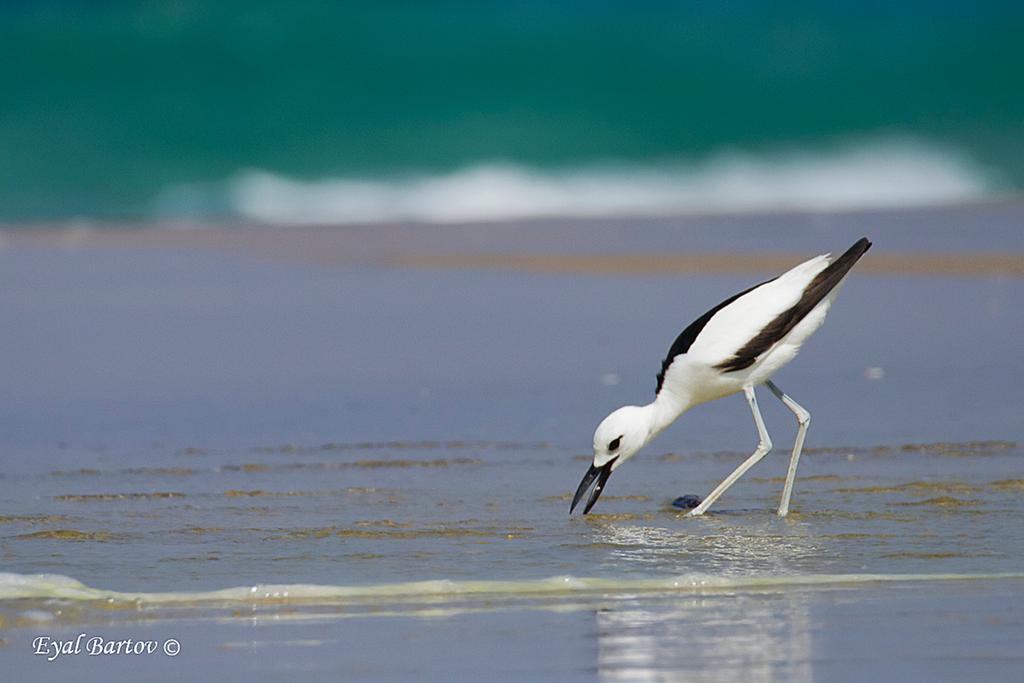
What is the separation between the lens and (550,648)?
4.90 m

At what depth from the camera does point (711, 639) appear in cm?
494

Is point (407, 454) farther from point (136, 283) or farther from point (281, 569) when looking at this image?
point (136, 283)

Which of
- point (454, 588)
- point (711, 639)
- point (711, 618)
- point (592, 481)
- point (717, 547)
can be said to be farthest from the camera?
point (592, 481)

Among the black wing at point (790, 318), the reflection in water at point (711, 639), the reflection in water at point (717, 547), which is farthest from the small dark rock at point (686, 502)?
the reflection in water at point (711, 639)

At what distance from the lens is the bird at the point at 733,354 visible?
23.3 ft

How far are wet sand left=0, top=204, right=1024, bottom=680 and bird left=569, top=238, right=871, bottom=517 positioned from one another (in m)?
0.22

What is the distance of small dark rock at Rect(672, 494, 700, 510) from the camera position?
7117 millimetres

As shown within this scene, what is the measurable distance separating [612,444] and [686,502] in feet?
1.32

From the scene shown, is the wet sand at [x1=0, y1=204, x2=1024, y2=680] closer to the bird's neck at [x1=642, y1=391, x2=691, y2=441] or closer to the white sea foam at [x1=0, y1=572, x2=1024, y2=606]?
the white sea foam at [x1=0, y1=572, x2=1024, y2=606]

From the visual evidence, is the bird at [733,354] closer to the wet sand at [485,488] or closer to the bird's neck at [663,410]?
the bird's neck at [663,410]

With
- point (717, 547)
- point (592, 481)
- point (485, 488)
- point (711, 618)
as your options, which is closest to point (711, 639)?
point (711, 618)

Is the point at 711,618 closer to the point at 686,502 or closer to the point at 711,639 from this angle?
the point at 711,639

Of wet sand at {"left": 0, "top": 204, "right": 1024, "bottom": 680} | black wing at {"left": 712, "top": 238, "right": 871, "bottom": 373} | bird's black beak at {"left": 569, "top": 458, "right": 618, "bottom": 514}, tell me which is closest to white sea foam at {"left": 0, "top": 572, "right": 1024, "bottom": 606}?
wet sand at {"left": 0, "top": 204, "right": 1024, "bottom": 680}

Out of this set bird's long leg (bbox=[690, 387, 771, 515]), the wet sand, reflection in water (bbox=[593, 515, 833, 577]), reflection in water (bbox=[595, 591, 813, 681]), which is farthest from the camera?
bird's long leg (bbox=[690, 387, 771, 515])
